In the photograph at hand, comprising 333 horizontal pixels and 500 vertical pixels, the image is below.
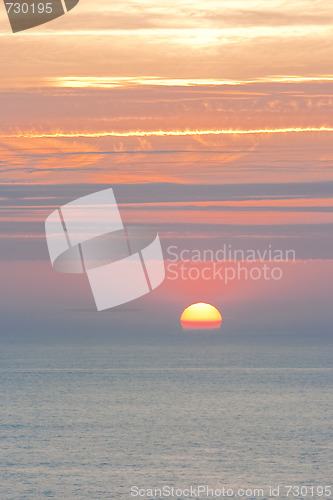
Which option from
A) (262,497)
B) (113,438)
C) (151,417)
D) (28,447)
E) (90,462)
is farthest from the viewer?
(151,417)

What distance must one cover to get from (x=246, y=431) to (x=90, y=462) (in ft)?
116

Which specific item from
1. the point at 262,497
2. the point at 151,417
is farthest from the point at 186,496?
the point at 151,417

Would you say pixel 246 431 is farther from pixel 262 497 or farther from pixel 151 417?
pixel 262 497

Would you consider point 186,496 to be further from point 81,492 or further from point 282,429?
point 282,429

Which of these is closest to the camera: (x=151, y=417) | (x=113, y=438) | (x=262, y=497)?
(x=262, y=497)

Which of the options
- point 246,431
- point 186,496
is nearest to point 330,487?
point 186,496

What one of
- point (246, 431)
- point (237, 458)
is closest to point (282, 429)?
point (246, 431)

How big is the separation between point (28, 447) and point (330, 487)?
160ft

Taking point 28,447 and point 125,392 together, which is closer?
point 28,447

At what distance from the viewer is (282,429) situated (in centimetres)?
13238

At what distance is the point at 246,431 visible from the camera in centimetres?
13000

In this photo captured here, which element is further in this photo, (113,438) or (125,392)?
(125,392)

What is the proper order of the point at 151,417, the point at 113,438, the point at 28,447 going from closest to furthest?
1. the point at 28,447
2. the point at 113,438
3. the point at 151,417

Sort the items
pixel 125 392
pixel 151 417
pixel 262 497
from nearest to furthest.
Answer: pixel 262 497 → pixel 151 417 → pixel 125 392
